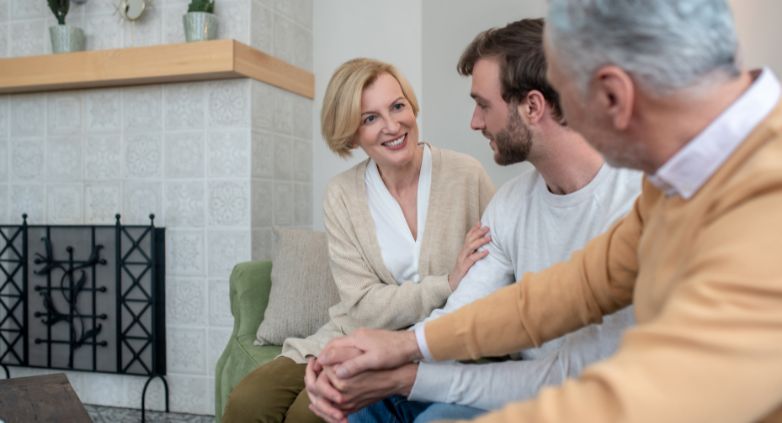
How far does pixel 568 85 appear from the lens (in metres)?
0.73

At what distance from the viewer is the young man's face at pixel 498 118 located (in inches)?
56.5

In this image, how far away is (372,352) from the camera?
120cm

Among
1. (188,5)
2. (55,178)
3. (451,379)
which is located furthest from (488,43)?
(55,178)

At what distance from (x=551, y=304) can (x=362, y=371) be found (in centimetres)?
35

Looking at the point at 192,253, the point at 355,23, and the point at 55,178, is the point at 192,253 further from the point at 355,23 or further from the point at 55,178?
the point at 355,23

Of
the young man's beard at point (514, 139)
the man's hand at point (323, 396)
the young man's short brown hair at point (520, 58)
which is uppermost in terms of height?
the young man's short brown hair at point (520, 58)

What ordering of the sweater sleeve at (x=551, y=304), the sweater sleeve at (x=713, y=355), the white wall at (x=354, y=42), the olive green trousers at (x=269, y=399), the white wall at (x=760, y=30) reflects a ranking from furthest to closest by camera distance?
the white wall at (x=354, y=42) < the white wall at (x=760, y=30) < the olive green trousers at (x=269, y=399) < the sweater sleeve at (x=551, y=304) < the sweater sleeve at (x=713, y=355)

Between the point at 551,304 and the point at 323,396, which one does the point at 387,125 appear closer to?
the point at 323,396

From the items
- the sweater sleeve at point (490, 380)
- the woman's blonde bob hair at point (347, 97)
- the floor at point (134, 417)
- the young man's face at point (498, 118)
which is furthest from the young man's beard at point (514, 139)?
the floor at point (134, 417)

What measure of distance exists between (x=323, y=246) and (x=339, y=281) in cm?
41

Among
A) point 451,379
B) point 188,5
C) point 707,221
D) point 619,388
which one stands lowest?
point 451,379

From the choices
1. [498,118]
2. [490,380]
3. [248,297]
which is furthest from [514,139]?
[248,297]

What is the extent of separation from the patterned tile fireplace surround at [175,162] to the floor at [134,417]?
0.04 meters

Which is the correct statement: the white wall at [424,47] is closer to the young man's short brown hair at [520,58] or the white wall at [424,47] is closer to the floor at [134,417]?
the floor at [134,417]
